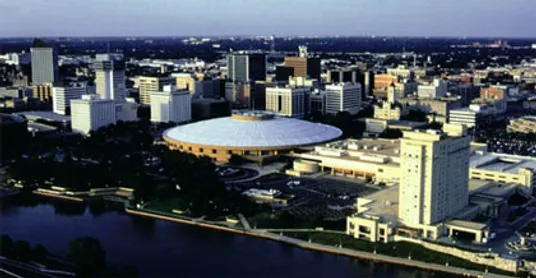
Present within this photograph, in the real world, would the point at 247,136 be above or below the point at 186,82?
below

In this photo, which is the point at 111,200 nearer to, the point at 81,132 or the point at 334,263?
the point at 334,263

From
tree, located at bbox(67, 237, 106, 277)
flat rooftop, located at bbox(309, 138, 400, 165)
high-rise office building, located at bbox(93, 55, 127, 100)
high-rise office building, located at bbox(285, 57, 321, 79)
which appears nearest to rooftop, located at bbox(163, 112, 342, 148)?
flat rooftop, located at bbox(309, 138, 400, 165)

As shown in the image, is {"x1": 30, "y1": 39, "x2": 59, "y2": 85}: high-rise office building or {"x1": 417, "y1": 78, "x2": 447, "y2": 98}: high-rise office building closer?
{"x1": 417, "y1": 78, "x2": 447, "y2": 98}: high-rise office building

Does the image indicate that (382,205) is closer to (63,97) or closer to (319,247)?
(319,247)

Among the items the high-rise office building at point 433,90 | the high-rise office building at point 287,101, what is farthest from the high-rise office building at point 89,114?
the high-rise office building at point 433,90

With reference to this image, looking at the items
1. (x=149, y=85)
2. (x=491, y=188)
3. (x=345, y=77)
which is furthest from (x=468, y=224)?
(x=345, y=77)

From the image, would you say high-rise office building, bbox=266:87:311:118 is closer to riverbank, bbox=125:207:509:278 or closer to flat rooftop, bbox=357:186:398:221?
flat rooftop, bbox=357:186:398:221
